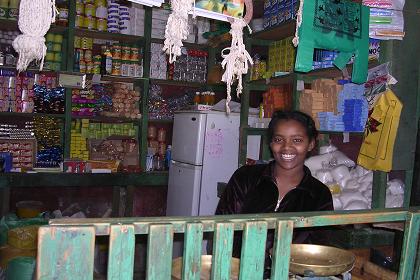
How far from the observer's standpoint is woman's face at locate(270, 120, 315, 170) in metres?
2.26

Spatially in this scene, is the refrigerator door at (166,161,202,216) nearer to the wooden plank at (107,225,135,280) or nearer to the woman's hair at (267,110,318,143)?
the woman's hair at (267,110,318,143)

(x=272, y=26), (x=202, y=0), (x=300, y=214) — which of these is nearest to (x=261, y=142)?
(x=272, y=26)

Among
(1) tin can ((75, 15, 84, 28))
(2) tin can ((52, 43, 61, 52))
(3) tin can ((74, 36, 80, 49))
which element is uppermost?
(1) tin can ((75, 15, 84, 28))

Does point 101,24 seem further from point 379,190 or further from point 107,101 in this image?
point 379,190

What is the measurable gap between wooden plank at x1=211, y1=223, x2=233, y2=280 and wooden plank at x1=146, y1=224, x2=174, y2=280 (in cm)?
12

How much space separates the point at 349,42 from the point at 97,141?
3261 millimetres

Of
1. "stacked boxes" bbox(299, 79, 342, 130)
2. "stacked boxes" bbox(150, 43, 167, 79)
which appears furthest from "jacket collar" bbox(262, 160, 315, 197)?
"stacked boxes" bbox(150, 43, 167, 79)

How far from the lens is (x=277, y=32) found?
396cm

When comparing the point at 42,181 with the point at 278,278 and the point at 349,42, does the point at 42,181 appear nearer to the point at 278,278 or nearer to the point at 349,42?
the point at 349,42

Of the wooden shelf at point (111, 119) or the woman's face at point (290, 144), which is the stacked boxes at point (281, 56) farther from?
the wooden shelf at point (111, 119)

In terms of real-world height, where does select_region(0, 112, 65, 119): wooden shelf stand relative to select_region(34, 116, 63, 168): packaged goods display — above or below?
above

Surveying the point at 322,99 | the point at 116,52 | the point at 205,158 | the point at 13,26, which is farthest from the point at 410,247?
the point at 13,26

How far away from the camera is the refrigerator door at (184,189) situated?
4.41 metres

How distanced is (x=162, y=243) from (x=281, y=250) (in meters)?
0.35
